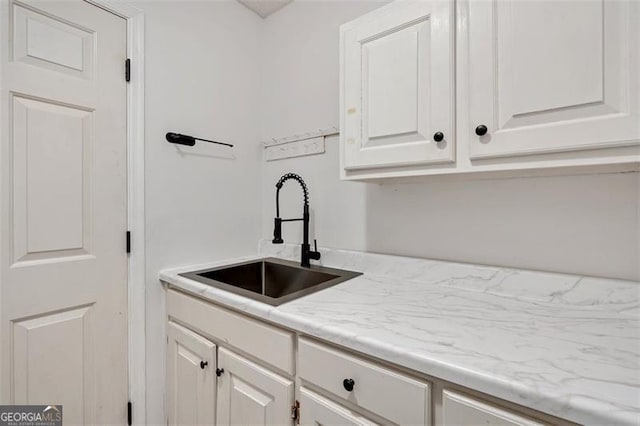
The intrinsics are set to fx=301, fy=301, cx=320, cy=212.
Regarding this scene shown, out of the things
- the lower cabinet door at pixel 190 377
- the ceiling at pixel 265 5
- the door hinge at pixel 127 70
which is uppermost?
the ceiling at pixel 265 5

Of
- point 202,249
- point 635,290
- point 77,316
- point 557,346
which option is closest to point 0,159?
point 77,316

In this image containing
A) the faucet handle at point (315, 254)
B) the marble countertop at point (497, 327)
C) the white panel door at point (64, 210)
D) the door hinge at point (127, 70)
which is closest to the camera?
the marble countertop at point (497, 327)

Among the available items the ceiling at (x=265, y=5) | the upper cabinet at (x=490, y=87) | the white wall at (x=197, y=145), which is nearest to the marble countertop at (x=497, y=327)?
the white wall at (x=197, y=145)

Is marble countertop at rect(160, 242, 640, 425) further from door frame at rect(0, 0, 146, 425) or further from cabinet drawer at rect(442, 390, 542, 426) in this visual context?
door frame at rect(0, 0, 146, 425)

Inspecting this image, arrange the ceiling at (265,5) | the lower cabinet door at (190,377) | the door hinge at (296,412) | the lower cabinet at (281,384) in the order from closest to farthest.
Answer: the lower cabinet at (281,384)
the door hinge at (296,412)
the lower cabinet door at (190,377)
the ceiling at (265,5)

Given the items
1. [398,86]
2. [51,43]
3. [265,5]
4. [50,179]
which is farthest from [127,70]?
[398,86]

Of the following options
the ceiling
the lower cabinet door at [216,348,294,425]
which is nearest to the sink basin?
the lower cabinet door at [216,348,294,425]

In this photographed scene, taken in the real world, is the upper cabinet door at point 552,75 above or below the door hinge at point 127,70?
below

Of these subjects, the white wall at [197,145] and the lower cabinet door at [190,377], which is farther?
the white wall at [197,145]

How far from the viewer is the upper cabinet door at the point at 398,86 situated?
0.95 m

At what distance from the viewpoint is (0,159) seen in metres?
1.05

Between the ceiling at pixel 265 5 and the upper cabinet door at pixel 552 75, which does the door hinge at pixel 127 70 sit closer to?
the ceiling at pixel 265 5

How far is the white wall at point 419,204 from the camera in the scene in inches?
38.1

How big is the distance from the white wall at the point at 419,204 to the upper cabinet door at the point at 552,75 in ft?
1.09
